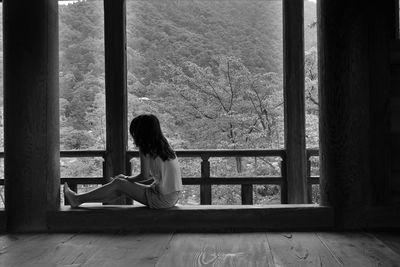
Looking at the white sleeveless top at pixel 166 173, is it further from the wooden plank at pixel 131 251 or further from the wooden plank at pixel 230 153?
the wooden plank at pixel 230 153

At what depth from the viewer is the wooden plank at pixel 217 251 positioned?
2654 millimetres

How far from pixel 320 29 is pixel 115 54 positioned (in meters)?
2.80

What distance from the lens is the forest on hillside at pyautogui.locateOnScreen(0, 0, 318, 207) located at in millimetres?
5992

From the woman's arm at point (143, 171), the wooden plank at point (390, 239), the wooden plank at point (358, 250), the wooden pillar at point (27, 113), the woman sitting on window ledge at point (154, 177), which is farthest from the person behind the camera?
the woman's arm at point (143, 171)

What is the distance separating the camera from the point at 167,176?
12.5 ft

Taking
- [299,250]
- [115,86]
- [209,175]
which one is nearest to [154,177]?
[299,250]

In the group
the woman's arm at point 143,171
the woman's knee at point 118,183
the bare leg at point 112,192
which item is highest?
the woman's arm at point 143,171

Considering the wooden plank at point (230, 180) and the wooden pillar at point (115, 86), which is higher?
the wooden pillar at point (115, 86)

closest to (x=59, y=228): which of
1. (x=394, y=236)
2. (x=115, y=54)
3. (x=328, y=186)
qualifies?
(x=328, y=186)

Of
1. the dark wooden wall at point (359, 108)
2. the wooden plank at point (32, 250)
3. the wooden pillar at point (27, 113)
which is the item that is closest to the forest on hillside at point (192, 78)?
the wooden pillar at point (27, 113)

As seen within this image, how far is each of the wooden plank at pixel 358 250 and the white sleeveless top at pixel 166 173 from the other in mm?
1112

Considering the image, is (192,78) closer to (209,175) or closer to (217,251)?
(209,175)

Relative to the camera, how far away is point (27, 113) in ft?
11.6

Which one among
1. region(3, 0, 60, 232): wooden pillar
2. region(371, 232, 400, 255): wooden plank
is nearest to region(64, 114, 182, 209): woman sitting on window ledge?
region(3, 0, 60, 232): wooden pillar
